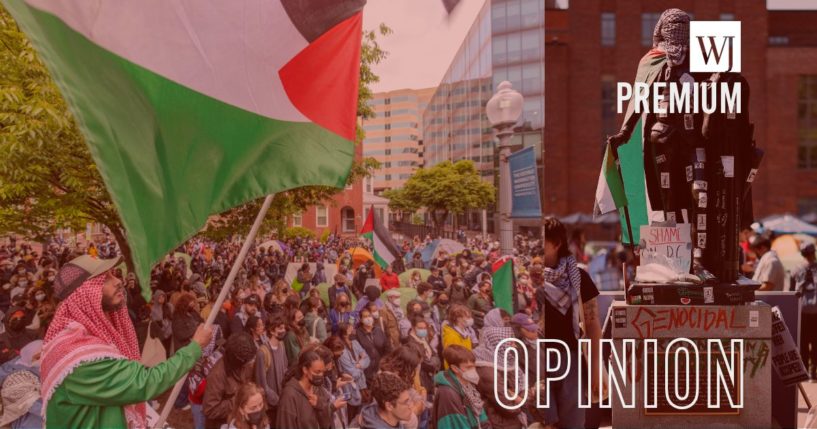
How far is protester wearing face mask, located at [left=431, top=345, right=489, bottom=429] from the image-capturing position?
504cm

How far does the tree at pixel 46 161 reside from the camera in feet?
15.9

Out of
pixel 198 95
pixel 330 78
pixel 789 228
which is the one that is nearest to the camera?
pixel 198 95

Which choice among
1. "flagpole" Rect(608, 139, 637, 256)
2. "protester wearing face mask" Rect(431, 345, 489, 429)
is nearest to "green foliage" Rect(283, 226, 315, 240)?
"protester wearing face mask" Rect(431, 345, 489, 429)

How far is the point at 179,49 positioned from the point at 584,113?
27.5 metres

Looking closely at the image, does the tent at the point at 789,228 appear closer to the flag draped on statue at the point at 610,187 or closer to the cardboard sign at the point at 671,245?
the flag draped on statue at the point at 610,187

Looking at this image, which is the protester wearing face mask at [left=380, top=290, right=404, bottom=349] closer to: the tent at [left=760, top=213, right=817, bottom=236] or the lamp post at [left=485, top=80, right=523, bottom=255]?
the lamp post at [left=485, top=80, right=523, bottom=255]

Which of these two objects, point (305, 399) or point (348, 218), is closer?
point (305, 399)

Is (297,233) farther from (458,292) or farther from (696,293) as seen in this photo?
(696,293)

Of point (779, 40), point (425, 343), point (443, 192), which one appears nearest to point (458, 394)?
point (425, 343)

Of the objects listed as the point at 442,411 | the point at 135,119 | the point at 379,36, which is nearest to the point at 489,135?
the point at 379,36

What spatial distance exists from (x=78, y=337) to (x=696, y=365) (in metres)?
3.44

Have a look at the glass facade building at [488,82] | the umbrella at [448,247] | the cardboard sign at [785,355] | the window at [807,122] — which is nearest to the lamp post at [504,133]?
the glass facade building at [488,82]

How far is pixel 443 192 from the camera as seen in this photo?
5.14 meters

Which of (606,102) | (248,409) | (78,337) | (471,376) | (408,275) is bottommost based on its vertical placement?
(248,409)
